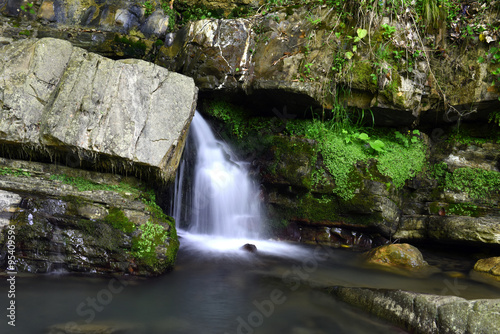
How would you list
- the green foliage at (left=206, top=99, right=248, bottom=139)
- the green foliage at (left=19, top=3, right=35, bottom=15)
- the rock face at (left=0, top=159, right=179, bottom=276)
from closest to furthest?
1. the rock face at (left=0, top=159, right=179, bottom=276)
2. the green foliage at (left=206, top=99, right=248, bottom=139)
3. the green foliage at (left=19, top=3, right=35, bottom=15)

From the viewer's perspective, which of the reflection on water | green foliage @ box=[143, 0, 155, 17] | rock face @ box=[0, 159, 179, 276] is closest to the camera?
the reflection on water

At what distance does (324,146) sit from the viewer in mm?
6898

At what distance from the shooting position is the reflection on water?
3.52 metres

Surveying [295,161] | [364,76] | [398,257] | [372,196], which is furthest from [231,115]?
[398,257]

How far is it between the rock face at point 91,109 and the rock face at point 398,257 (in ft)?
11.9

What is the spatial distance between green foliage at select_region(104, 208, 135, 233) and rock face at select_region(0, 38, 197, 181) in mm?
738

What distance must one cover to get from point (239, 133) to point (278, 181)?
4.93ft

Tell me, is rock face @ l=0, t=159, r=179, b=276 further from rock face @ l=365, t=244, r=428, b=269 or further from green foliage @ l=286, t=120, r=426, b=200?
green foliage @ l=286, t=120, r=426, b=200

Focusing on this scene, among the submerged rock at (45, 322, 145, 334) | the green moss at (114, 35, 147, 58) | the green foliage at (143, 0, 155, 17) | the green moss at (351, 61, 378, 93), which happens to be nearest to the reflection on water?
the submerged rock at (45, 322, 145, 334)

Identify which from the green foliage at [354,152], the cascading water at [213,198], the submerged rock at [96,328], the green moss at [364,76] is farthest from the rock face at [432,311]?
the green moss at [364,76]

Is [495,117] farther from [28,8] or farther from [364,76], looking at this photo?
[28,8]

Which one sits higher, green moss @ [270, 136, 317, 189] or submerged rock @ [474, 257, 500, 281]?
green moss @ [270, 136, 317, 189]

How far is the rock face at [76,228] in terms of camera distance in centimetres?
433

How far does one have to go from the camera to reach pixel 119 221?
458 cm
